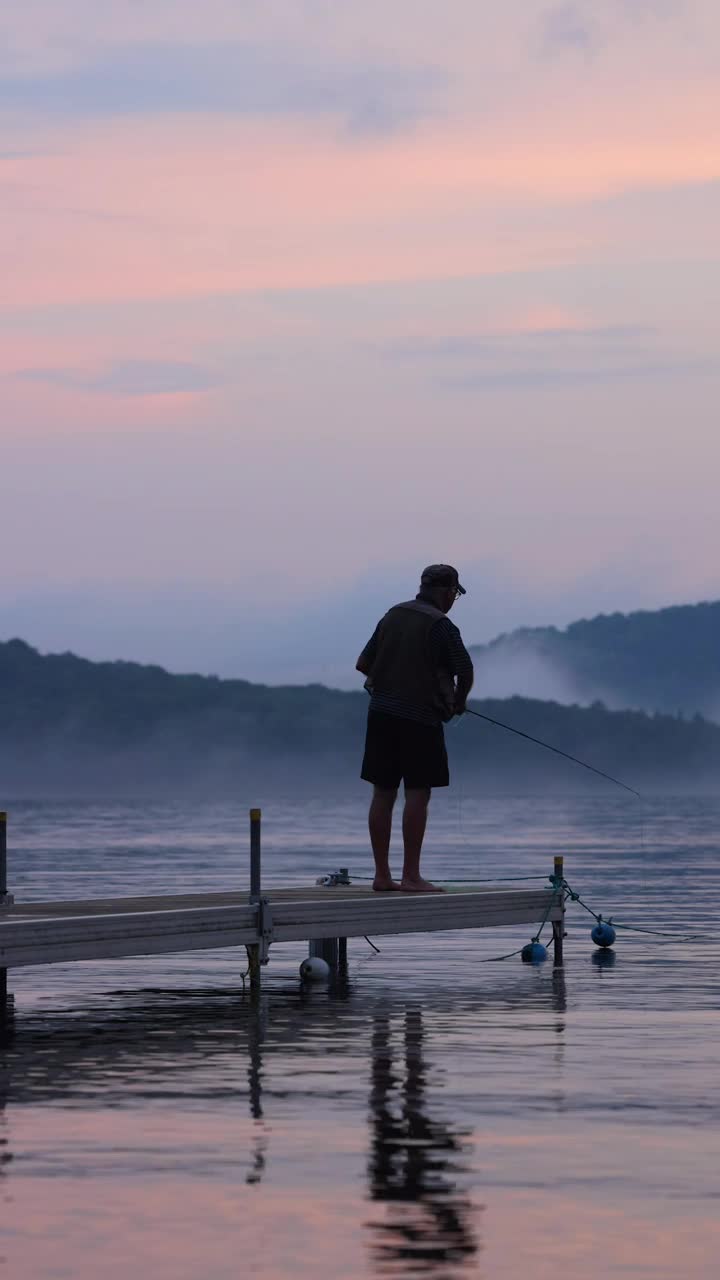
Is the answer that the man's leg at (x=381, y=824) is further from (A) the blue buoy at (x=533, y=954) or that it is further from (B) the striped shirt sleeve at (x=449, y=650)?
(A) the blue buoy at (x=533, y=954)

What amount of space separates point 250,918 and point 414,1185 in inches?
274

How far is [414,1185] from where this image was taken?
7172mm

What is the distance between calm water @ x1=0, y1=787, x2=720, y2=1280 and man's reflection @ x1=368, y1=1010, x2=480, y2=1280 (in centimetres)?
1

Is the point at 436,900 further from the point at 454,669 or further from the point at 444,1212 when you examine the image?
the point at 444,1212

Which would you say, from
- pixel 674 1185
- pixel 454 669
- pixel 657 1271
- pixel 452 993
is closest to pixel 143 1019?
pixel 452 993

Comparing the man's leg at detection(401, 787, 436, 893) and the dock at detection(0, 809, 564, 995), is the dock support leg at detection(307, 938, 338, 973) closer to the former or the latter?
the dock at detection(0, 809, 564, 995)

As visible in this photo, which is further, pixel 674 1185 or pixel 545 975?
pixel 545 975

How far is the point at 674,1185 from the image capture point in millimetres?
7227

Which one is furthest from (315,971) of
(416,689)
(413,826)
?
(416,689)

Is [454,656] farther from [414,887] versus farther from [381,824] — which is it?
[414,887]

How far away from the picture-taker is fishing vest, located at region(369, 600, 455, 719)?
1464cm

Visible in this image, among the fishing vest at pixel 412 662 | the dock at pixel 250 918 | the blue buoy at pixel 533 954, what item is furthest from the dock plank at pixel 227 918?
the fishing vest at pixel 412 662

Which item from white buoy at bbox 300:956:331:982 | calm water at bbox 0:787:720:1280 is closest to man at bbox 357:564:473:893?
white buoy at bbox 300:956:331:982

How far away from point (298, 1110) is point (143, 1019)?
4035 millimetres
